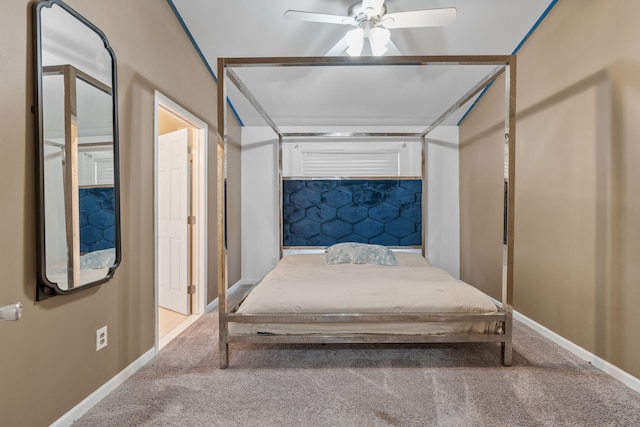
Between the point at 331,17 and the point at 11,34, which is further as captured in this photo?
the point at 331,17

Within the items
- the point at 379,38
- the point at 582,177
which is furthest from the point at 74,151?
the point at 582,177

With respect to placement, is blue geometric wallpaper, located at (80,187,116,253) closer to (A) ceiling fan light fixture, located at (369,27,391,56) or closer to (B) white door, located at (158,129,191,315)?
(B) white door, located at (158,129,191,315)

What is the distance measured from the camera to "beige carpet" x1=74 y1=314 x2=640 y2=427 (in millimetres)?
1657

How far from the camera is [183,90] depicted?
2.83 meters

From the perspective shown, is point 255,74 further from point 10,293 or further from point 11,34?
point 10,293

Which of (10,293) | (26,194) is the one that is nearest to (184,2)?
(26,194)

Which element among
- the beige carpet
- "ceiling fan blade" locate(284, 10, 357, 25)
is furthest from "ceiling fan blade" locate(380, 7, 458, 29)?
the beige carpet

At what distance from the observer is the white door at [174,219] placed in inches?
127

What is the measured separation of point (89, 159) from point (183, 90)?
132cm

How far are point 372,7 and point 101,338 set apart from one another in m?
2.53

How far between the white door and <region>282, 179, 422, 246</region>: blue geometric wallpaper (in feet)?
4.78

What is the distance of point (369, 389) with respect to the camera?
6.30 feet

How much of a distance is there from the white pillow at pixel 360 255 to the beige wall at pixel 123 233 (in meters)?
1.75

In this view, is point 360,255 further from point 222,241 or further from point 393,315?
point 222,241
